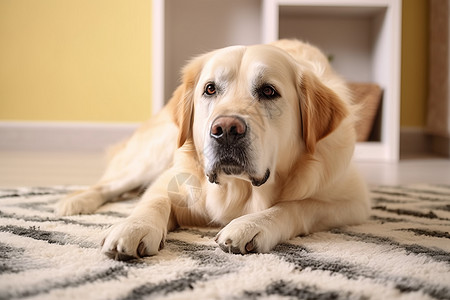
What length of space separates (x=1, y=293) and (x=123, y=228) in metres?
0.32

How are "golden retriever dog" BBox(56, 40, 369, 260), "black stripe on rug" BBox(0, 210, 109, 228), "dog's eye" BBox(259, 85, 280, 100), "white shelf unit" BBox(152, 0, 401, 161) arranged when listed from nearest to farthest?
"golden retriever dog" BBox(56, 40, 369, 260) < "dog's eye" BBox(259, 85, 280, 100) < "black stripe on rug" BBox(0, 210, 109, 228) < "white shelf unit" BBox(152, 0, 401, 161)

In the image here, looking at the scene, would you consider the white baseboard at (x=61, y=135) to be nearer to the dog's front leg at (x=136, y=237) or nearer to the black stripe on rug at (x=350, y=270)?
the dog's front leg at (x=136, y=237)

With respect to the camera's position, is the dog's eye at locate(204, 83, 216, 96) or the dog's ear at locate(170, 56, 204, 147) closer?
the dog's eye at locate(204, 83, 216, 96)

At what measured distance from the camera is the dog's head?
121 centimetres

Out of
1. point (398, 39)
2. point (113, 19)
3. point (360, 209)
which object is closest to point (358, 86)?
point (398, 39)

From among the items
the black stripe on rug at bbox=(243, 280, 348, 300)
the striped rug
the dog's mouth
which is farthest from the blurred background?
the black stripe on rug at bbox=(243, 280, 348, 300)

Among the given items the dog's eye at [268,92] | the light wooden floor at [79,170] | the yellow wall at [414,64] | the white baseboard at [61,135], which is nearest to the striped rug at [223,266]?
the dog's eye at [268,92]

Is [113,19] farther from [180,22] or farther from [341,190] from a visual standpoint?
[341,190]

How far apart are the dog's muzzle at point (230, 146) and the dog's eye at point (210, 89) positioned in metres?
0.23

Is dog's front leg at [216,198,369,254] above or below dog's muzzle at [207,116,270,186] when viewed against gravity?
below

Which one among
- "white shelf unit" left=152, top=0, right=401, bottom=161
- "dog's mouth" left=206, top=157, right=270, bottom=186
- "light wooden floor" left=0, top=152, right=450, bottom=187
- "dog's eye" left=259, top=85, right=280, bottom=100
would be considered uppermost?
"white shelf unit" left=152, top=0, right=401, bottom=161

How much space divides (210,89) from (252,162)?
296mm

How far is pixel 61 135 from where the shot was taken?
13.3 ft

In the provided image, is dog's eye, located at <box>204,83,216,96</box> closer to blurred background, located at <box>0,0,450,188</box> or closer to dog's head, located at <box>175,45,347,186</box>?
dog's head, located at <box>175,45,347,186</box>
